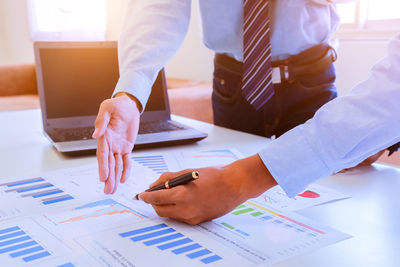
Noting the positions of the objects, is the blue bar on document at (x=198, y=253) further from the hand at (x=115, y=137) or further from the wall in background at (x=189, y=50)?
the wall in background at (x=189, y=50)

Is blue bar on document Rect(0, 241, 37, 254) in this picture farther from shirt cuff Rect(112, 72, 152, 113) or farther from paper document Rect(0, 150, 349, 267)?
shirt cuff Rect(112, 72, 152, 113)

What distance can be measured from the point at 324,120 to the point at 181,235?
28 cm

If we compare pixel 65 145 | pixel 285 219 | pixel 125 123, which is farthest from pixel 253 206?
pixel 65 145

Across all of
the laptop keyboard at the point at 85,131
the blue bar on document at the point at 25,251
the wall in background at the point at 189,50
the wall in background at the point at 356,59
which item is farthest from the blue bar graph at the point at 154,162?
the wall in background at the point at 356,59

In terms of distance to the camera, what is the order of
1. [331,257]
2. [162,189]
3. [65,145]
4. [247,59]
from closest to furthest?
[331,257]
[162,189]
[65,145]
[247,59]

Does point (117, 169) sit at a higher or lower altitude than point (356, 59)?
higher

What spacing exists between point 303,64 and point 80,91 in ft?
2.24

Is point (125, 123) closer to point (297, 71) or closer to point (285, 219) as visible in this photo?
point (285, 219)

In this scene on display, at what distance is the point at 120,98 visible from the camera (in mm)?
987

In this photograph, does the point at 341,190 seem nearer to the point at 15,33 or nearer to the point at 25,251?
the point at 25,251

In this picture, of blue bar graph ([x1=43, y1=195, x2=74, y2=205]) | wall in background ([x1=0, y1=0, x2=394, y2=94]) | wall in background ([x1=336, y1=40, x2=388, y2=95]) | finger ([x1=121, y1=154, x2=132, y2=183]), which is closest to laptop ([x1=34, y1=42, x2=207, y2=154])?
finger ([x1=121, y1=154, x2=132, y2=183])

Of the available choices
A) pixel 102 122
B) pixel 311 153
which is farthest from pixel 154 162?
pixel 311 153

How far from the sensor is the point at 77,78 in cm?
138

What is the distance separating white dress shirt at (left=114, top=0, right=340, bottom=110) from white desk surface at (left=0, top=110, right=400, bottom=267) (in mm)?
244
